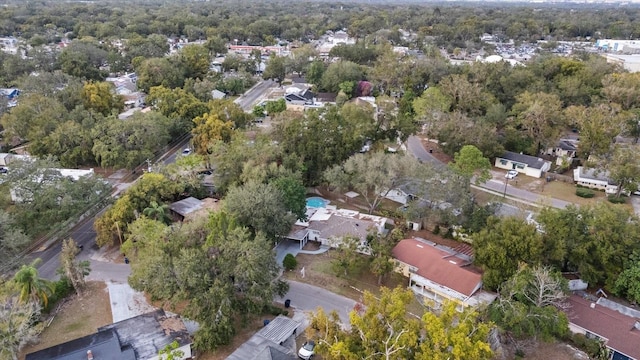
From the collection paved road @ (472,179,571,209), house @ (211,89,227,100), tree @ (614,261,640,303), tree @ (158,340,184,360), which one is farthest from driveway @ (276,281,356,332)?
house @ (211,89,227,100)

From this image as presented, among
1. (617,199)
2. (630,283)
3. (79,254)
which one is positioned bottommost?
(79,254)

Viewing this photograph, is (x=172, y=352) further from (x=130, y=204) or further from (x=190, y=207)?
(x=190, y=207)

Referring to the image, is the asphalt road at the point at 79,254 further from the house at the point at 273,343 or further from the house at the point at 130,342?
the house at the point at 273,343

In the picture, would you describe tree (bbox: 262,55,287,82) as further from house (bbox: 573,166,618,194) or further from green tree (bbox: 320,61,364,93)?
house (bbox: 573,166,618,194)

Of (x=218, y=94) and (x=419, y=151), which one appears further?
(x=218, y=94)

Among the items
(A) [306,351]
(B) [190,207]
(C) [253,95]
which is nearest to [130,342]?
(A) [306,351]

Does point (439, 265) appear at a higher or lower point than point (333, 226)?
higher
